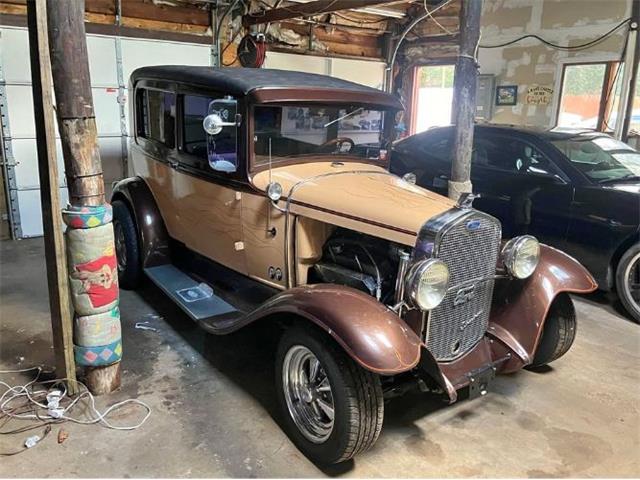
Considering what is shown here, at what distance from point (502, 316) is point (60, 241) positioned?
244 centimetres

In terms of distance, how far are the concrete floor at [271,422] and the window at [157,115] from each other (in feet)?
4.67

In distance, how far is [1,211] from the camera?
5.75 m

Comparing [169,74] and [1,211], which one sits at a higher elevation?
[169,74]

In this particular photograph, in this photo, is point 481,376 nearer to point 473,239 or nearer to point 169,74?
point 473,239

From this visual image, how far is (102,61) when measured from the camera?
600cm

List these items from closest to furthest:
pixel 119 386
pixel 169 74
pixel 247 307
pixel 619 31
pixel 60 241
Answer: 1. pixel 60 241
2. pixel 119 386
3. pixel 247 307
4. pixel 169 74
5. pixel 619 31

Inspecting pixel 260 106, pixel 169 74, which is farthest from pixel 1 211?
pixel 260 106

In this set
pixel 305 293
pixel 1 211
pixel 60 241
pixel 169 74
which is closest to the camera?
pixel 305 293

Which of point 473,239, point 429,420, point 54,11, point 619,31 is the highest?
point 619,31

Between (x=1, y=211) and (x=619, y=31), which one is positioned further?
(x=619, y=31)

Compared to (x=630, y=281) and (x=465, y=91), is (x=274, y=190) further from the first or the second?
(x=630, y=281)

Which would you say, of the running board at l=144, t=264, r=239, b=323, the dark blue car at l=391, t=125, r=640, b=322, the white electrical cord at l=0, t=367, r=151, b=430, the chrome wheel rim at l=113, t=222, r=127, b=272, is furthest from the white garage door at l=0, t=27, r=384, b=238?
the dark blue car at l=391, t=125, r=640, b=322

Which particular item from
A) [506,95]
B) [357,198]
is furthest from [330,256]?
[506,95]

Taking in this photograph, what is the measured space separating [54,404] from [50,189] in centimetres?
113
